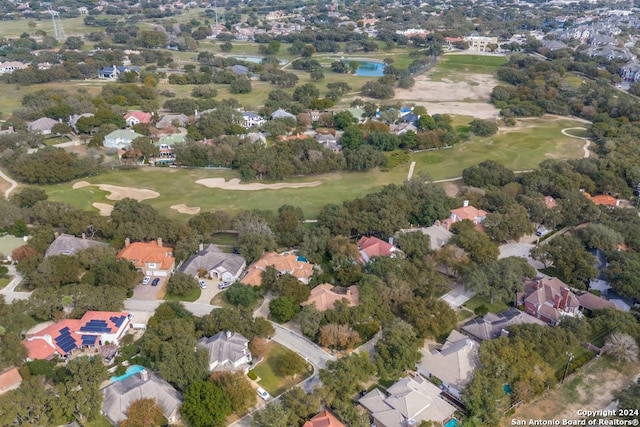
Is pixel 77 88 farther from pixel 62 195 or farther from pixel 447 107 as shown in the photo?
pixel 447 107

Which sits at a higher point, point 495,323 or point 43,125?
point 43,125

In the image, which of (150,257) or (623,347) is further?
(150,257)

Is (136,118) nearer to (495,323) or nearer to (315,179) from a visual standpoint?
(315,179)

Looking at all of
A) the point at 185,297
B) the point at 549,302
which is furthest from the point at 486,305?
the point at 185,297

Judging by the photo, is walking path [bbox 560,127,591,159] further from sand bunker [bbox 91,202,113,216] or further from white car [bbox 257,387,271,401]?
sand bunker [bbox 91,202,113,216]

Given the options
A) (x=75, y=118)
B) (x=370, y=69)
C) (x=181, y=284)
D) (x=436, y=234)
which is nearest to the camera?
(x=181, y=284)

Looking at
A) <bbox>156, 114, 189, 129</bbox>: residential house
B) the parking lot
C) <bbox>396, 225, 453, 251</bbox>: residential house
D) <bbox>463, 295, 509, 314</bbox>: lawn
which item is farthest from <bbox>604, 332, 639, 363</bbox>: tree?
<bbox>156, 114, 189, 129</bbox>: residential house
